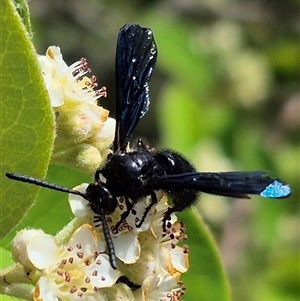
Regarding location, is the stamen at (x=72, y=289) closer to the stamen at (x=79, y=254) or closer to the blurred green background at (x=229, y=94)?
the stamen at (x=79, y=254)

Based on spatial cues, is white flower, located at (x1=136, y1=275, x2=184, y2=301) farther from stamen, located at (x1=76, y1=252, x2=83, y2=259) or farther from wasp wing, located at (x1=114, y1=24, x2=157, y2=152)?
wasp wing, located at (x1=114, y1=24, x2=157, y2=152)

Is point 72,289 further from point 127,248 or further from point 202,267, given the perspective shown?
point 202,267

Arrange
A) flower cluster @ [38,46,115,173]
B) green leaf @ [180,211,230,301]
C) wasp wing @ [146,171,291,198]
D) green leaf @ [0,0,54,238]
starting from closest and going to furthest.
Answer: green leaf @ [0,0,54,238], wasp wing @ [146,171,291,198], flower cluster @ [38,46,115,173], green leaf @ [180,211,230,301]

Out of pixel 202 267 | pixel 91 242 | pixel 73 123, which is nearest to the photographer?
pixel 91 242

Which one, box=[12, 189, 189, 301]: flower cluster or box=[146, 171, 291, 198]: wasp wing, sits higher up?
box=[146, 171, 291, 198]: wasp wing

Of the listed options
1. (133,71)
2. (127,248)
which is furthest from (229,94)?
(127,248)

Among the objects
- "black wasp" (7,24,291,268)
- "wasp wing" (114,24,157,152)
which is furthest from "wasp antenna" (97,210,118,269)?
"wasp wing" (114,24,157,152)

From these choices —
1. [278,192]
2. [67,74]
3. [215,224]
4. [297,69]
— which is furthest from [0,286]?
[297,69]
